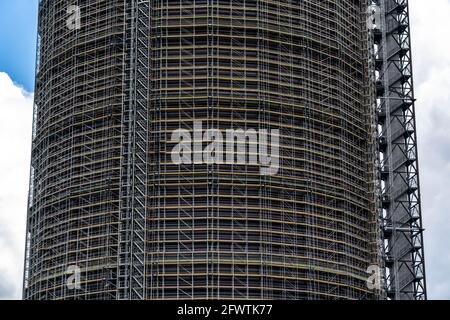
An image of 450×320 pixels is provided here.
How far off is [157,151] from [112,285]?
32.6 ft

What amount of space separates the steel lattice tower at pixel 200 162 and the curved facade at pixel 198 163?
0.34 feet

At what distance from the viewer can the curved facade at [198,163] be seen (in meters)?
64.2

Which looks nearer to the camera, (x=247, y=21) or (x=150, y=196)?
(x=150, y=196)

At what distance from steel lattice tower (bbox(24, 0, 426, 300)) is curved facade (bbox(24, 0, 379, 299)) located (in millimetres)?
104

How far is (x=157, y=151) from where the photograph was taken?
Answer: 66.7 m

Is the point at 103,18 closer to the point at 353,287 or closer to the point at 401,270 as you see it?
the point at 353,287

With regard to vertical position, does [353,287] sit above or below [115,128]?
below

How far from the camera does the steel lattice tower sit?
64250mm

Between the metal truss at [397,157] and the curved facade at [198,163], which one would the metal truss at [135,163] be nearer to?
the curved facade at [198,163]

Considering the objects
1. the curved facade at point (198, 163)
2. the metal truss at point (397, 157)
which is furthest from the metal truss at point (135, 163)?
the metal truss at point (397, 157)

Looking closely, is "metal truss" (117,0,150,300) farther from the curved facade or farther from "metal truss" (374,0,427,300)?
"metal truss" (374,0,427,300)
